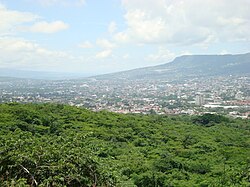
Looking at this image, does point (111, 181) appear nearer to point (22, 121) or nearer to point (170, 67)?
point (22, 121)

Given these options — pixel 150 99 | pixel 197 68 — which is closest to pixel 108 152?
pixel 150 99

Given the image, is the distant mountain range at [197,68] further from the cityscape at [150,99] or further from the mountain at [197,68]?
the cityscape at [150,99]

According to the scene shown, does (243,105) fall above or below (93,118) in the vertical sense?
below

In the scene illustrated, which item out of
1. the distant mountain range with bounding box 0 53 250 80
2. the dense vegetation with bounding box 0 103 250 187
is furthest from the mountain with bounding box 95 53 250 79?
the dense vegetation with bounding box 0 103 250 187

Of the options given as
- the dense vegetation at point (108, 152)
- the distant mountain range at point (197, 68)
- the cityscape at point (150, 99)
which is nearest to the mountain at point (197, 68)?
the distant mountain range at point (197, 68)

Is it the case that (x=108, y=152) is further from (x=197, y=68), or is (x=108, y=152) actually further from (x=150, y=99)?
(x=197, y=68)

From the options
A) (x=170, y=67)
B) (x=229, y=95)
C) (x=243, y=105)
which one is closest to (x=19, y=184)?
(x=243, y=105)

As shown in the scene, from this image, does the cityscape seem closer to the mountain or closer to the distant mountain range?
the distant mountain range
